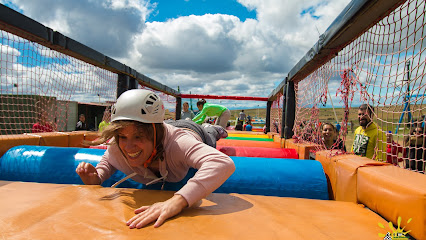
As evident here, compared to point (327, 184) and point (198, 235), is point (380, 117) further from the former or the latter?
point (198, 235)

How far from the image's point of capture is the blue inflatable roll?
1.74 metres

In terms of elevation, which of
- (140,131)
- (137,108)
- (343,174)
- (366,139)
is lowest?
(343,174)

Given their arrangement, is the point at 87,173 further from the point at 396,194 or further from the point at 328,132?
the point at 328,132

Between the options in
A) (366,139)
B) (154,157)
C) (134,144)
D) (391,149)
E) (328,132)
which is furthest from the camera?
(328,132)

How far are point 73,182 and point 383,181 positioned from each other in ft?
6.67

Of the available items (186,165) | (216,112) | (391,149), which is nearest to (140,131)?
(186,165)

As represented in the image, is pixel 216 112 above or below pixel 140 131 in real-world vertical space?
above

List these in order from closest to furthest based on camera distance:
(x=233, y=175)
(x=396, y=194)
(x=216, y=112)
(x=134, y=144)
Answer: (x=396, y=194)
(x=134, y=144)
(x=233, y=175)
(x=216, y=112)

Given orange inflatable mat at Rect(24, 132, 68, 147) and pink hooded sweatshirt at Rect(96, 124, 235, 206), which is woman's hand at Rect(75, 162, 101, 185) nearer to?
pink hooded sweatshirt at Rect(96, 124, 235, 206)

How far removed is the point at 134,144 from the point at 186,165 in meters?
0.35

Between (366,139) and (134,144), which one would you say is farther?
(366,139)

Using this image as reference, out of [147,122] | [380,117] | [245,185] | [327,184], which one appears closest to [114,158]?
[147,122]

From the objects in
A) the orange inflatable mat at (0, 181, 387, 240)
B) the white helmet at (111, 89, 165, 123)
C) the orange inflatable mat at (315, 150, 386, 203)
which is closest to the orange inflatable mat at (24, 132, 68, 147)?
the orange inflatable mat at (0, 181, 387, 240)

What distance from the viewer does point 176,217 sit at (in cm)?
109
